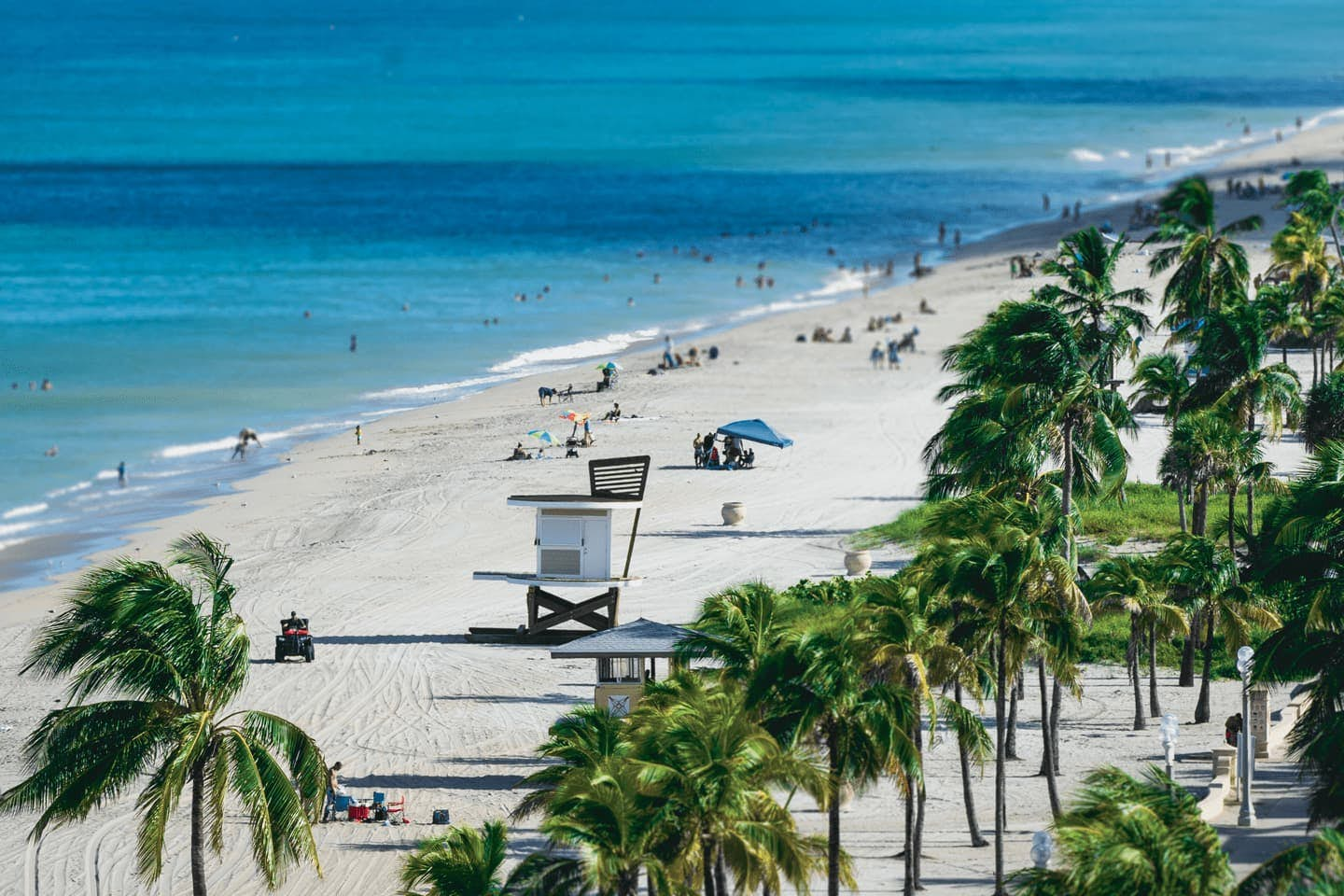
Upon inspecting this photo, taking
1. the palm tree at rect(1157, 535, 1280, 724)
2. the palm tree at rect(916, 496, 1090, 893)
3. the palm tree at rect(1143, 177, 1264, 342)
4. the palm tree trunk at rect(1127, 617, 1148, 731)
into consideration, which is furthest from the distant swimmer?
the palm tree at rect(916, 496, 1090, 893)

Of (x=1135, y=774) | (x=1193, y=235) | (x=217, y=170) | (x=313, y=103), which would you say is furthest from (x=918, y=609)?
(x=313, y=103)

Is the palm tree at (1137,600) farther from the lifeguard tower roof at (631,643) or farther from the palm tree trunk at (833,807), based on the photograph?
the palm tree trunk at (833,807)

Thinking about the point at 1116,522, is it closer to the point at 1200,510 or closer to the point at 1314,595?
the point at 1200,510

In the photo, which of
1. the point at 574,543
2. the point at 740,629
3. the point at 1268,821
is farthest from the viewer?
the point at 574,543

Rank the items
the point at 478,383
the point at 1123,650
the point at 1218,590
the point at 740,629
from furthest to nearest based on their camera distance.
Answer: the point at 478,383 < the point at 1123,650 < the point at 1218,590 < the point at 740,629

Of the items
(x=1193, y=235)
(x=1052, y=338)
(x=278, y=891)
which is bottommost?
(x=278, y=891)

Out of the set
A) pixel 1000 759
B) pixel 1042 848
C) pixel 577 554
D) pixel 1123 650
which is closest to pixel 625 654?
pixel 1000 759

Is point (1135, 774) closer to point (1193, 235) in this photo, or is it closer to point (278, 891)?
point (278, 891)
